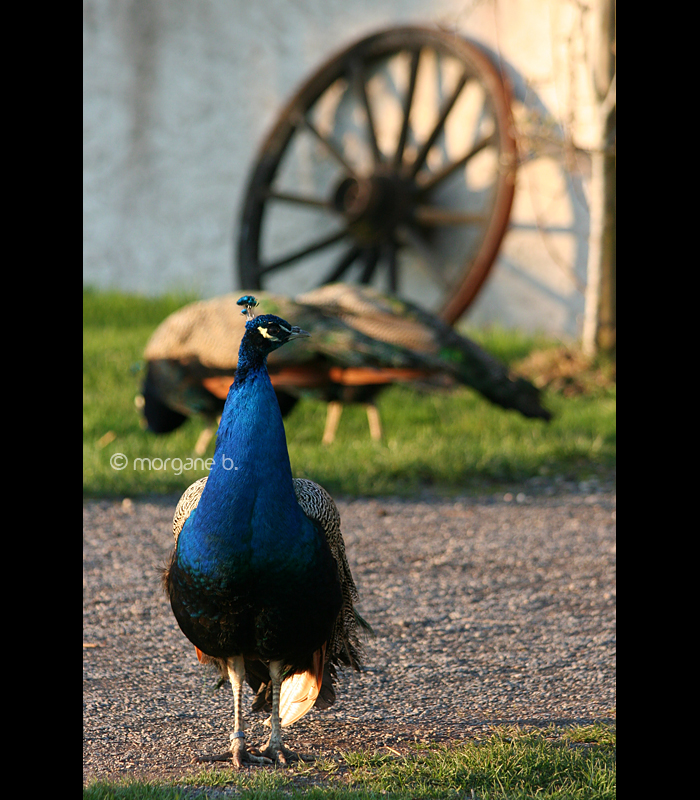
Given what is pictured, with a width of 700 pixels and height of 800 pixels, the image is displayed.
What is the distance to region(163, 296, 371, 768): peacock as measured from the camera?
240 centimetres

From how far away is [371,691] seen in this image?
298 cm

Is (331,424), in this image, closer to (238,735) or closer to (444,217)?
(444,217)

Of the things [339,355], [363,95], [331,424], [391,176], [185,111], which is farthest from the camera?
[185,111]

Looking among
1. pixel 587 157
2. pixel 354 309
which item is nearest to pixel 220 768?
pixel 354 309

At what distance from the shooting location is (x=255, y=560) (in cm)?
239

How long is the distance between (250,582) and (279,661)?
30 cm

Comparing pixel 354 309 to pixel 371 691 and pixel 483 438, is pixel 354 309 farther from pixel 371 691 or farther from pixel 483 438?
pixel 371 691

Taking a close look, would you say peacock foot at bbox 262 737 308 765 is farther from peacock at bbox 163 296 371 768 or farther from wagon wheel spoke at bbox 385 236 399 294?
wagon wheel spoke at bbox 385 236 399 294

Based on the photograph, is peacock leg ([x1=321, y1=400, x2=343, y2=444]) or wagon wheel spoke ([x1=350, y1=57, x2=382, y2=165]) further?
wagon wheel spoke ([x1=350, y1=57, x2=382, y2=165])

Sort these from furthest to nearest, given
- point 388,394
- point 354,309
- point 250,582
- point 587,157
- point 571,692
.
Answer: point 587,157 → point 388,394 → point 354,309 → point 571,692 → point 250,582

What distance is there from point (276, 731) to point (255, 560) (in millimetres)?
550

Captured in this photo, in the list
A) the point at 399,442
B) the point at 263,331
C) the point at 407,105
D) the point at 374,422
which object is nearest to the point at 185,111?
the point at 407,105

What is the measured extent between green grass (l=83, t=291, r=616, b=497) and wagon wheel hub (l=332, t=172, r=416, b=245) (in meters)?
1.50

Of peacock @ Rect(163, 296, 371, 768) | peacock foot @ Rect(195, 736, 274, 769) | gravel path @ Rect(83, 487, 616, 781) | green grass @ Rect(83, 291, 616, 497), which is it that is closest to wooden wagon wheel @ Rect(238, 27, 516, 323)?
green grass @ Rect(83, 291, 616, 497)
